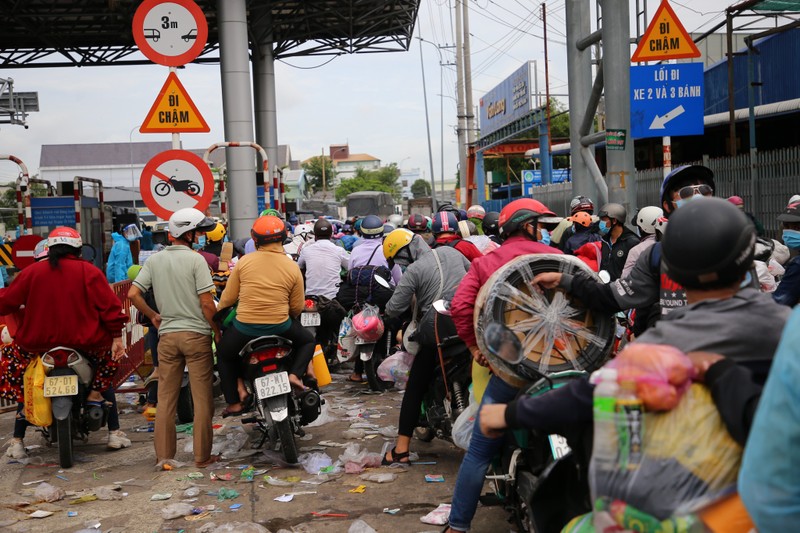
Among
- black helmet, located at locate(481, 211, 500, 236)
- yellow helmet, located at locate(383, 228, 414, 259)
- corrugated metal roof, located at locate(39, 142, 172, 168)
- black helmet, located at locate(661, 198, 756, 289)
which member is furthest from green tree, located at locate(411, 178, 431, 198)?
black helmet, located at locate(661, 198, 756, 289)

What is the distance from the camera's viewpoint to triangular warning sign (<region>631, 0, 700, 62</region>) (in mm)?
8617

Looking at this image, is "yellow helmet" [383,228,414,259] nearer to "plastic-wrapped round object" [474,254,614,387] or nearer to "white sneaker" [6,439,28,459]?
"white sneaker" [6,439,28,459]

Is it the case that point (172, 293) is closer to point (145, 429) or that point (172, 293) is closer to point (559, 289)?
point (145, 429)

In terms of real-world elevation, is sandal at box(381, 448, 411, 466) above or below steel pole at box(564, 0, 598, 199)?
below

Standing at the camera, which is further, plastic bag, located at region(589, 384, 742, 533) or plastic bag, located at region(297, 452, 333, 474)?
plastic bag, located at region(297, 452, 333, 474)

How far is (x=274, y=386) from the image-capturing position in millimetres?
6574

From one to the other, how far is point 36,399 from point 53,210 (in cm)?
1019

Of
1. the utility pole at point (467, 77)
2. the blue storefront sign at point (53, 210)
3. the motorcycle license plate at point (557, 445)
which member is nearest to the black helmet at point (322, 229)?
the motorcycle license plate at point (557, 445)

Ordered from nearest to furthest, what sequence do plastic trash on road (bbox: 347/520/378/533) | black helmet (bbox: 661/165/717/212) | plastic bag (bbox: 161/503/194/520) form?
1. plastic trash on road (bbox: 347/520/378/533)
2. black helmet (bbox: 661/165/717/212)
3. plastic bag (bbox: 161/503/194/520)

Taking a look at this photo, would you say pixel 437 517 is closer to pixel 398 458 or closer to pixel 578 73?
pixel 398 458

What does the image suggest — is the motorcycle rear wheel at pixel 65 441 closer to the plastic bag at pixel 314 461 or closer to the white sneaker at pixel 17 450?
the white sneaker at pixel 17 450

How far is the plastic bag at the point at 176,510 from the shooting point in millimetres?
5609

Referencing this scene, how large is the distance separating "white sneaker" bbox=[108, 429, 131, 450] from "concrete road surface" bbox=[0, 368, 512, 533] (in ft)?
0.20

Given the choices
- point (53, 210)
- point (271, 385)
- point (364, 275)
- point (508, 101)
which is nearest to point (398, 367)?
point (271, 385)
